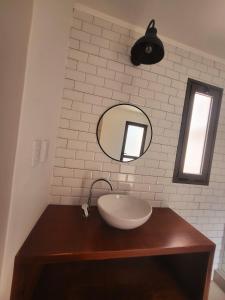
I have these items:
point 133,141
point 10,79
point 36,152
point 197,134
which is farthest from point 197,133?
point 10,79

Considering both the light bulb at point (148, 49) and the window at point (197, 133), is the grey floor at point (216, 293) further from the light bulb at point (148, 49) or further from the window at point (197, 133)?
the light bulb at point (148, 49)

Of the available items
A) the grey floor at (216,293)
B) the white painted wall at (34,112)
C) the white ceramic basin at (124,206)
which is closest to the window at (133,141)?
the white ceramic basin at (124,206)

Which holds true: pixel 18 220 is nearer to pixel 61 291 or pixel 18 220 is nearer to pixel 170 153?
pixel 61 291

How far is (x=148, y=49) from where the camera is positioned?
1.25m

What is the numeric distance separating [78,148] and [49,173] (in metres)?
0.29

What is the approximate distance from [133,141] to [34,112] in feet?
2.97

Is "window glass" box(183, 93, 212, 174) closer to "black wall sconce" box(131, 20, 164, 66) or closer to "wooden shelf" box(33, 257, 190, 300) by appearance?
"black wall sconce" box(131, 20, 164, 66)

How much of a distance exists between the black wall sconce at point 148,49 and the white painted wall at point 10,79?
0.76 metres

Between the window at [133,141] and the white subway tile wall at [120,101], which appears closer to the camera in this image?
the white subway tile wall at [120,101]

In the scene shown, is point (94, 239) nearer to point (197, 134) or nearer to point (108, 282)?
point (108, 282)

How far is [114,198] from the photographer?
1398 mm

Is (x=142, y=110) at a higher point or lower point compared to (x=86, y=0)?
lower

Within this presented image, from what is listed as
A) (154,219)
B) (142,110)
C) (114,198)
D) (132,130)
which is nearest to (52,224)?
(114,198)

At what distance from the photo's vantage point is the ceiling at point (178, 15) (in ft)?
3.88
